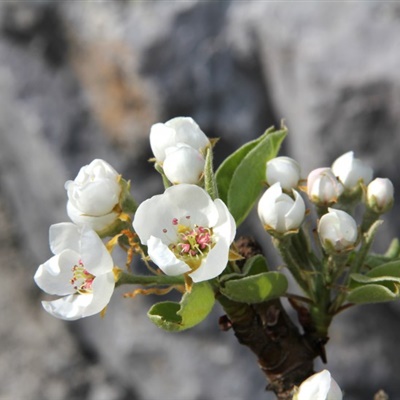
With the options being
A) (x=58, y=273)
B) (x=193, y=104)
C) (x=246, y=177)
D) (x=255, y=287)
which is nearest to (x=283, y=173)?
(x=246, y=177)

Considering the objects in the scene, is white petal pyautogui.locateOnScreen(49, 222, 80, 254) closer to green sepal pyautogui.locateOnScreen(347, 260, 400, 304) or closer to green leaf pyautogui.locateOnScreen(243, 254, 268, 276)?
green leaf pyautogui.locateOnScreen(243, 254, 268, 276)

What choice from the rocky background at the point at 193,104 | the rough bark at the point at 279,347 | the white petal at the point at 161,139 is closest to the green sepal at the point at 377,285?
the rough bark at the point at 279,347

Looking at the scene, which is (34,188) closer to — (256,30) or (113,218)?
(256,30)

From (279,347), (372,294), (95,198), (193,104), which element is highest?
(95,198)

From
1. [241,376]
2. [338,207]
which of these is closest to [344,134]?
[241,376]

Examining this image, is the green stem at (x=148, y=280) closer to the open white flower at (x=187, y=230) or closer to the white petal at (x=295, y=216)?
the open white flower at (x=187, y=230)

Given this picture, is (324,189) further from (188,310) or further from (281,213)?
(188,310)
